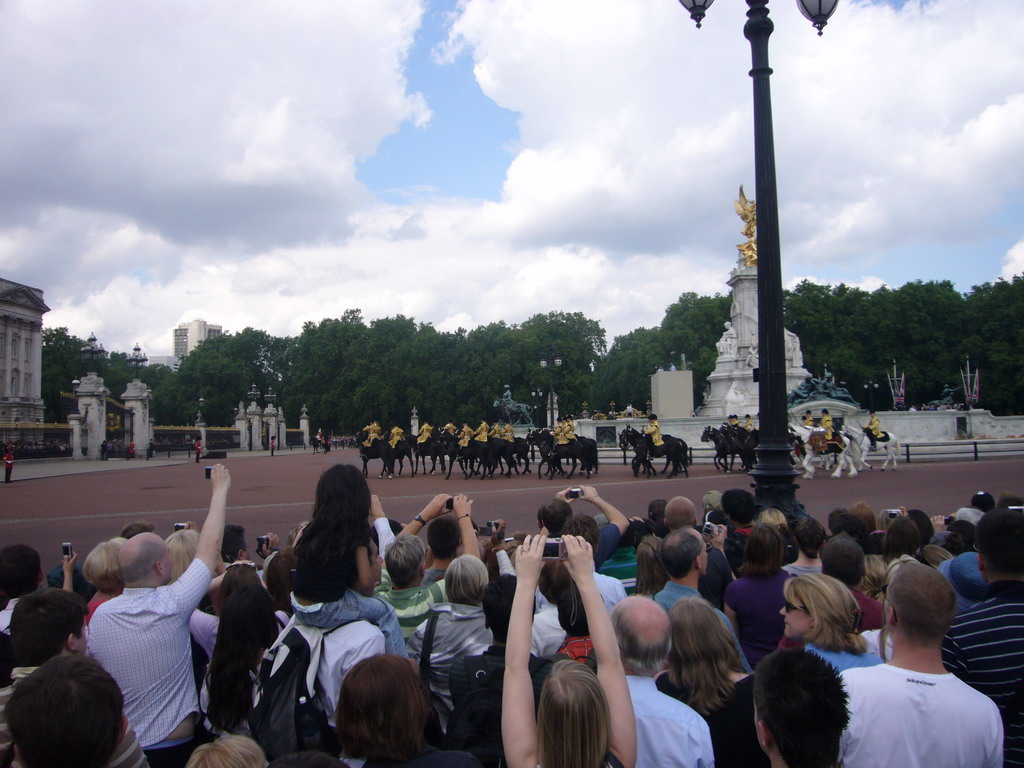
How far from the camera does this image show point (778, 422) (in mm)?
7871

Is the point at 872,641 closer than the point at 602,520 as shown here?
Yes

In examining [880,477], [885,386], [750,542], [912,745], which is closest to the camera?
[912,745]

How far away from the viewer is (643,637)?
2.67 m

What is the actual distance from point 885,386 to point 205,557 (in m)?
65.9

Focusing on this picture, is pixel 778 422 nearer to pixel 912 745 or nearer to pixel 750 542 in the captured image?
pixel 750 542

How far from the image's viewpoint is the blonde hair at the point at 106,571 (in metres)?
3.86

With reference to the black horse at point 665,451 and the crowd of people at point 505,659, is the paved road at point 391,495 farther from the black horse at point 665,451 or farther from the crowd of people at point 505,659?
the crowd of people at point 505,659

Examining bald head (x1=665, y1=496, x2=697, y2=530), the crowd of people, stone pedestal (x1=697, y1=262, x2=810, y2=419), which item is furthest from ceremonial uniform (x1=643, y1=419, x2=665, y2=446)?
the crowd of people

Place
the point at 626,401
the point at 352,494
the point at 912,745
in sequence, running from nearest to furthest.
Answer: the point at 912,745 → the point at 352,494 → the point at 626,401

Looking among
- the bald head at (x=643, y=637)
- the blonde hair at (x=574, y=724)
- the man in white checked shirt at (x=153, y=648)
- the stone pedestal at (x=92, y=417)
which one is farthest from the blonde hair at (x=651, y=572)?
the stone pedestal at (x=92, y=417)

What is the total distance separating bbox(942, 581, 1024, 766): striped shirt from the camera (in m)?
2.75

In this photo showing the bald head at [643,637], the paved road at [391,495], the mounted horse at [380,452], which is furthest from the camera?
the mounted horse at [380,452]

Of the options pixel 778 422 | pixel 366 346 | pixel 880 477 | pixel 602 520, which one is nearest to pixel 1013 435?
pixel 880 477

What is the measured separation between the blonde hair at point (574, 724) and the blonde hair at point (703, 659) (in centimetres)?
80
